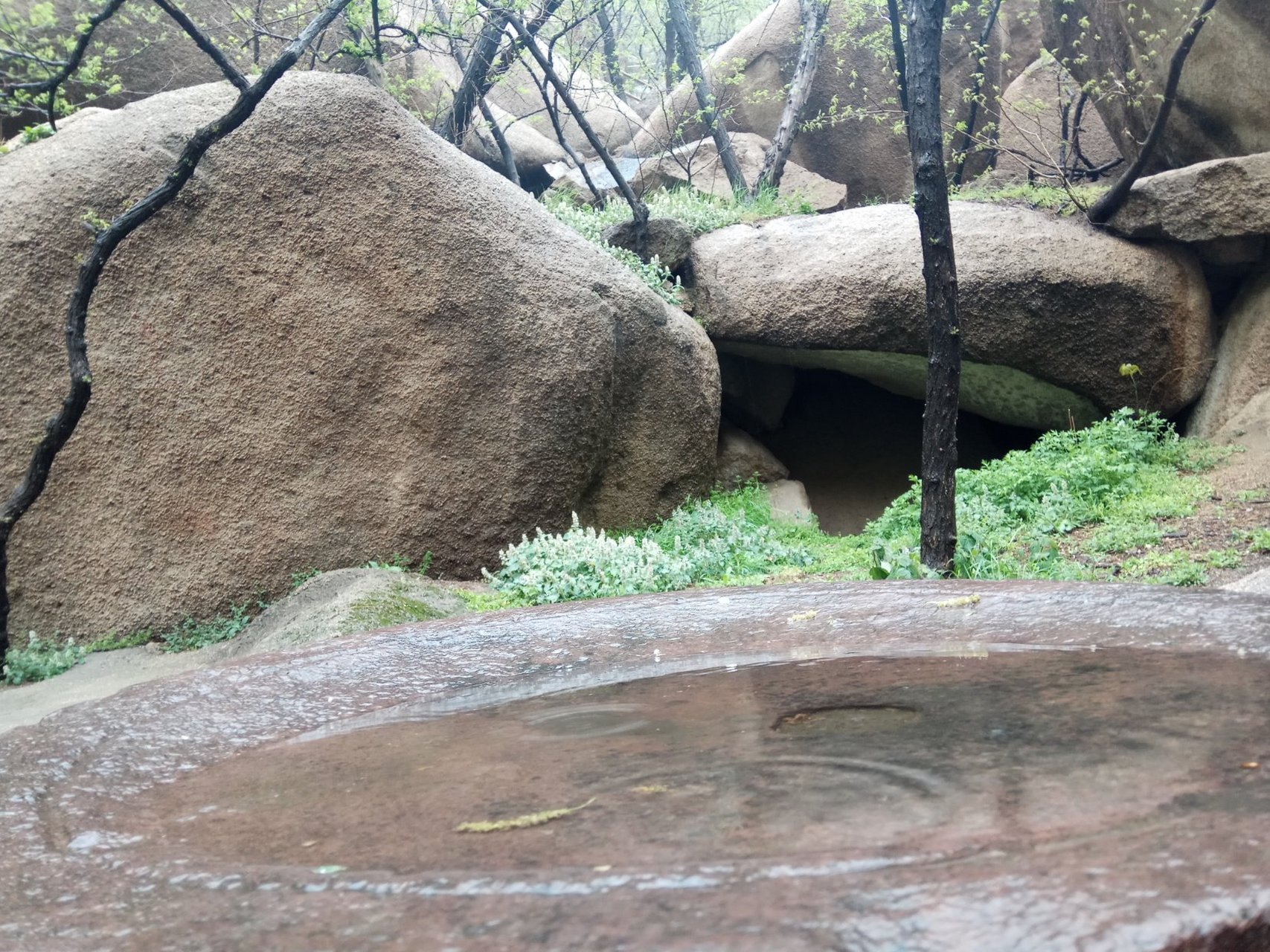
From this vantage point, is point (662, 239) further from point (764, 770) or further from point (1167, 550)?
point (764, 770)

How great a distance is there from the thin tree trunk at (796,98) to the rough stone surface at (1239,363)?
16.7 ft

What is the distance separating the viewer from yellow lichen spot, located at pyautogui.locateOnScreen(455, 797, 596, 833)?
1.88 metres

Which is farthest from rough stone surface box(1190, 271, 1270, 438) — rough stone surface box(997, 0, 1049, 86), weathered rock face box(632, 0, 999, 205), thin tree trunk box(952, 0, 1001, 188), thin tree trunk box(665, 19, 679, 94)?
thin tree trunk box(665, 19, 679, 94)

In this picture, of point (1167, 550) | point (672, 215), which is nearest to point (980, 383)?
point (672, 215)

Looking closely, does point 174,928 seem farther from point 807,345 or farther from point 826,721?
point 807,345

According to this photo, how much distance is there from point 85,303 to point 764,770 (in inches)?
200

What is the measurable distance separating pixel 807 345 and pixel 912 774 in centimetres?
746

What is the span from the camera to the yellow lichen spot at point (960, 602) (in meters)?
3.35

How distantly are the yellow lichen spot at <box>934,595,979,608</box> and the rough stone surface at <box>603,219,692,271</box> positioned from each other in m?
6.71

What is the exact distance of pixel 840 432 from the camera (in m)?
11.2

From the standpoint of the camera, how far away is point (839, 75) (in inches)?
565

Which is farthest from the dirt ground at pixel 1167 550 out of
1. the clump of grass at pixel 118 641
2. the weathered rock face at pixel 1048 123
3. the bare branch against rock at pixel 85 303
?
the weathered rock face at pixel 1048 123

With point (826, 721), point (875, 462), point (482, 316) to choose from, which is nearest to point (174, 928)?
point (826, 721)

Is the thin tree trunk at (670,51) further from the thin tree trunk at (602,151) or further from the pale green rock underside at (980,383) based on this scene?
the pale green rock underside at (980,383)
